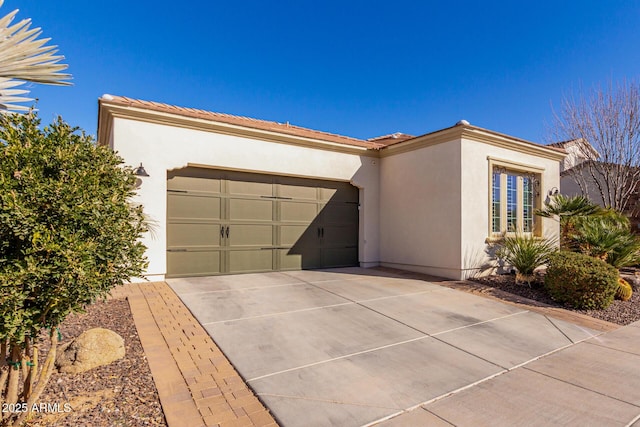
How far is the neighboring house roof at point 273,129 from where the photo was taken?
6.62m

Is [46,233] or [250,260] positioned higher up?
[46,233]

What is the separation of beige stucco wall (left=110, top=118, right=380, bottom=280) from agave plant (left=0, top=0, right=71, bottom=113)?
4875 mm

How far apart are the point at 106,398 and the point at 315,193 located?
22.9ft

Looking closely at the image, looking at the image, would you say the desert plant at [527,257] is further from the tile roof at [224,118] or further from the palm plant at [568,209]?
the tile roof at [224,118]

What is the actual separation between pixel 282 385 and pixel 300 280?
450cm

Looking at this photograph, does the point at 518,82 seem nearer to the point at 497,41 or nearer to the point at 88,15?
the point at 497,41

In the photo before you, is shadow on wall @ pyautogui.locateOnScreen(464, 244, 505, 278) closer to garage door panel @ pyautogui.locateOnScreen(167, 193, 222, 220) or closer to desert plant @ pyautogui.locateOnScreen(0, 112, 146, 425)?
garage door panel @ pyautogui.locateOnScreen(167, 193, 222, 220)

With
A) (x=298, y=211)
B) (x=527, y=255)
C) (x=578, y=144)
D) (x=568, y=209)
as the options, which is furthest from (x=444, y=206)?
(x=578, y=144)

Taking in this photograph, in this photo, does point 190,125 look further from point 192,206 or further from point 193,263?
point 193,263

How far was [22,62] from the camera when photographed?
1922mm

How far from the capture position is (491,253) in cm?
822

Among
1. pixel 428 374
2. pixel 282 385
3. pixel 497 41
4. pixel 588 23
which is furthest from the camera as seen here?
pixel 497 41

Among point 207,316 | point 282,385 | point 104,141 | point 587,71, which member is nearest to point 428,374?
point 282,385

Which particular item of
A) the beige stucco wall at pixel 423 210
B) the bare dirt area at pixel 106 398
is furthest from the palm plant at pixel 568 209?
the bare dirt area at pixel 106 398
